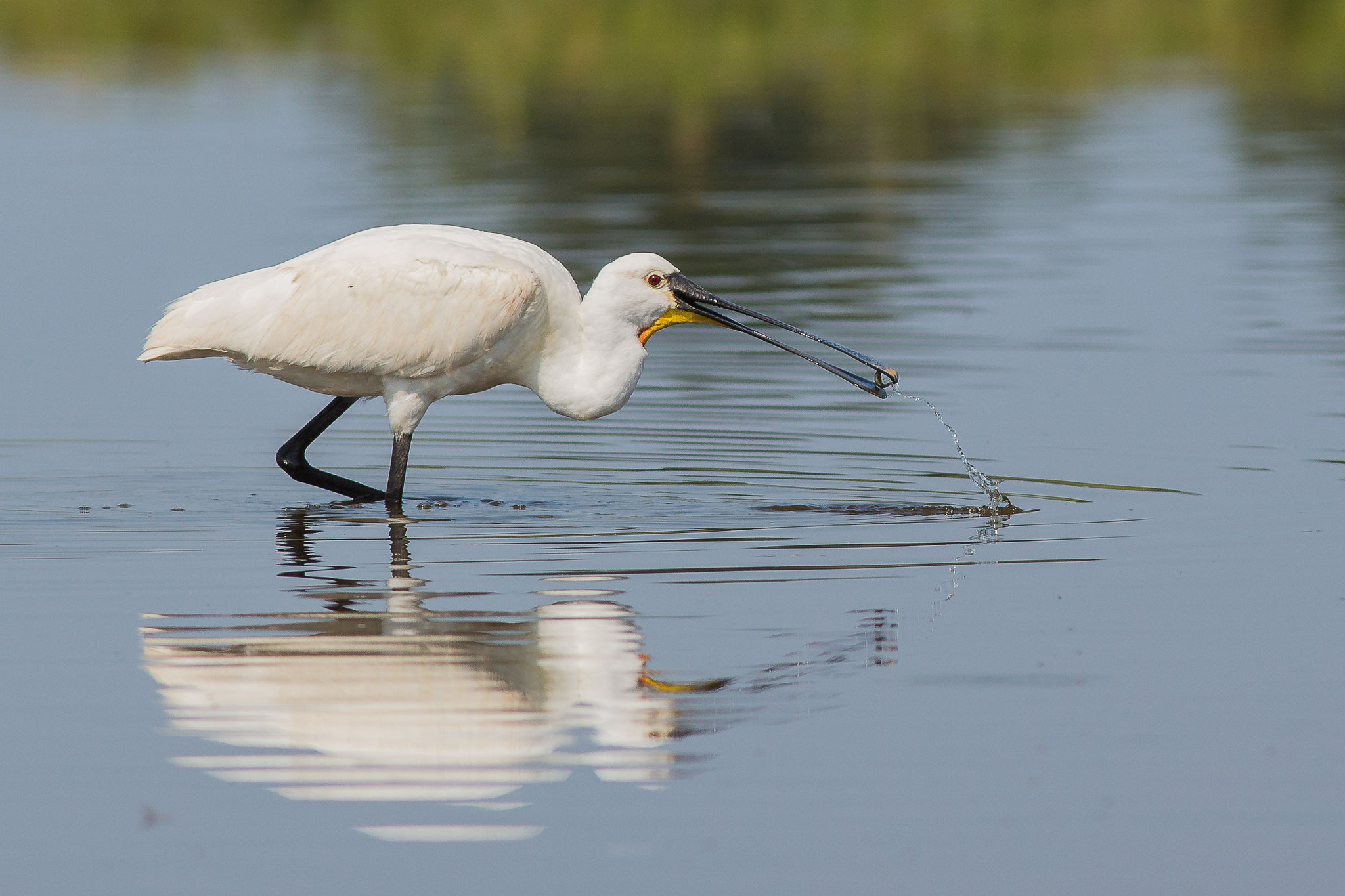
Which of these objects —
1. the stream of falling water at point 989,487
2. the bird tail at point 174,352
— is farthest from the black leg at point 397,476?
the stream of falling water at point 989,487

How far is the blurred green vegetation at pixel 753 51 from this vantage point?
3575 cm

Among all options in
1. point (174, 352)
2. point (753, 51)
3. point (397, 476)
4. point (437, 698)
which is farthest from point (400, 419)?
point (753, 51)

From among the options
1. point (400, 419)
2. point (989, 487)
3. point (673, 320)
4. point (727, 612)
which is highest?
point (673, 320)

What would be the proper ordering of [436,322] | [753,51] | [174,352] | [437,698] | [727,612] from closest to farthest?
[437,698] → [727,612] → [436,322] → [174,352] → [753,51]

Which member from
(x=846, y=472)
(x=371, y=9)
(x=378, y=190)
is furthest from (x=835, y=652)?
(x=371, y=9)

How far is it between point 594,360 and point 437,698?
3.96 metres

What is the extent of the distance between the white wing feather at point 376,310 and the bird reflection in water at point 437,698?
207 centimetres

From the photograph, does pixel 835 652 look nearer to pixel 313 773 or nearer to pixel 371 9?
pixel 313 773

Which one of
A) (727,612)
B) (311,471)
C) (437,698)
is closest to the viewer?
(437,698)

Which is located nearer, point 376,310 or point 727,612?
point 727,612

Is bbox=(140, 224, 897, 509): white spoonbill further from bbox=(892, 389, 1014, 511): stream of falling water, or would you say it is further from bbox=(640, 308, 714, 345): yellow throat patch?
bbox=(892, 389, 1014, 511): stream of falling water

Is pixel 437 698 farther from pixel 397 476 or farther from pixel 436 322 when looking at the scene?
pixel 397 476

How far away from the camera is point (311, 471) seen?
11398 millimetres

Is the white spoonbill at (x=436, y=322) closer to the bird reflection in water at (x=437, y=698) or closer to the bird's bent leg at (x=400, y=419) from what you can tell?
the bird's bent leg at (x=400, y=419)
